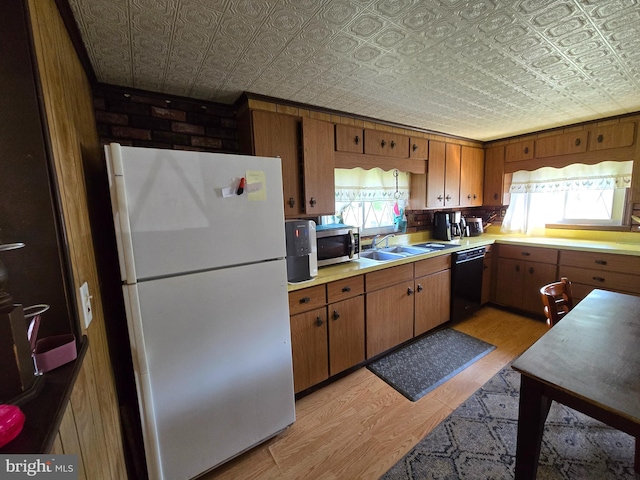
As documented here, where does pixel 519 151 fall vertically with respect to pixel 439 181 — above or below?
above

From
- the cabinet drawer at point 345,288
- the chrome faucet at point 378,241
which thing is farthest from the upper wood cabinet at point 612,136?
the cabinet drawer at point 345,288

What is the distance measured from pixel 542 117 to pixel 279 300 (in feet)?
10.2

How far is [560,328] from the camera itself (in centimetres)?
133

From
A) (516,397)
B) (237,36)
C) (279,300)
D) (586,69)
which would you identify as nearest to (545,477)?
(516,397)

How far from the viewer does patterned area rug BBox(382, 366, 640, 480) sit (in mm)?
1395

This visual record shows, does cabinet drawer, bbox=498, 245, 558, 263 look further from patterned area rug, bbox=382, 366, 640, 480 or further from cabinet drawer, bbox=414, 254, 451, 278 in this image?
patterned area rug, bbox=382, 366, 640, 480

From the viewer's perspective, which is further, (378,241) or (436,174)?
(436,174)

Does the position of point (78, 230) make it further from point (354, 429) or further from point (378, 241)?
point (378, 241)

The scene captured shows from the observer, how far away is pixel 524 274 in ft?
10.3

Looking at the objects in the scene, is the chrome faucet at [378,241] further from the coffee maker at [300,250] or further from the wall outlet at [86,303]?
the wall outlet at [86,303]

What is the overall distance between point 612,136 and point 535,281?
5.33ft

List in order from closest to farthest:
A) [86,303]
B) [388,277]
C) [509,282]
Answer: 1. [86,303]
2. [388,277]
3. [509,282]

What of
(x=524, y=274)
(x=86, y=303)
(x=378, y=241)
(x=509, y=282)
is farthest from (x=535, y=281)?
(x=86, y=303)

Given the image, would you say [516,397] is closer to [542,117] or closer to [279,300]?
[279,300]
